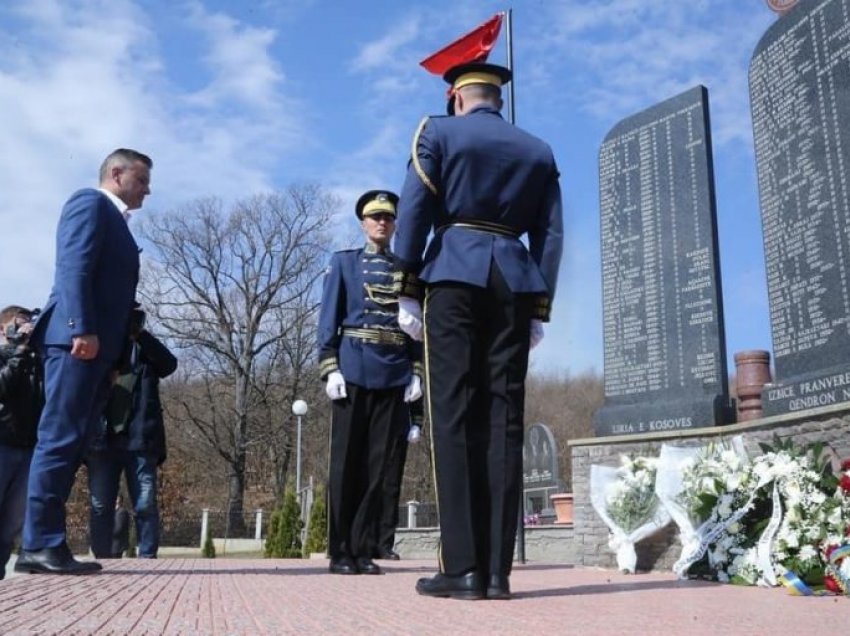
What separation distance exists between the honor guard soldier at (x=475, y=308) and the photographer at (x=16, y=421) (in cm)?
232

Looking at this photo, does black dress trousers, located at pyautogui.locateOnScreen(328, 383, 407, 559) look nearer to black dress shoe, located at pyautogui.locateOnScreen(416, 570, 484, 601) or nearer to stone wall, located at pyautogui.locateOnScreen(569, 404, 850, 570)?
black dress shoe, located at pyautogui.locateOnScreen(416, 570, 484, 601)

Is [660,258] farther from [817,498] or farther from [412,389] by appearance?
[412,389]

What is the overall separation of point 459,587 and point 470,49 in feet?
13.6

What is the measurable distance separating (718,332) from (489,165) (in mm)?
4629

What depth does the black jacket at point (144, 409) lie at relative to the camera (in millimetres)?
6203

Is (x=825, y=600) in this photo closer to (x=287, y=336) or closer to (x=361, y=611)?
(x=361, y=611)

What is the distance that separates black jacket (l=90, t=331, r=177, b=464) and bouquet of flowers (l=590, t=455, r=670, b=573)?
3450 mm

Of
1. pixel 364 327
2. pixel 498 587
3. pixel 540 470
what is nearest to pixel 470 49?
pixel 364 327

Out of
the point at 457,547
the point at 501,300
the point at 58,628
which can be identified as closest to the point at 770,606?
the point at 457,547

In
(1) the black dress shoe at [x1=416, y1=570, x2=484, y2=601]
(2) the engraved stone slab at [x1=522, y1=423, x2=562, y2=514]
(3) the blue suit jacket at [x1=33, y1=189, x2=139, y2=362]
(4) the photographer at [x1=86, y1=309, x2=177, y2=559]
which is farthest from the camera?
(2) the engraved stone slab at [x1=522, y1=423, x2=562, y2=514]

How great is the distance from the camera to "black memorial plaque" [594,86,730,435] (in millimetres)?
7324

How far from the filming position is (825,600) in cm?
355

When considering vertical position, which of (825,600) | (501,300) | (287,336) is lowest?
(825,600)

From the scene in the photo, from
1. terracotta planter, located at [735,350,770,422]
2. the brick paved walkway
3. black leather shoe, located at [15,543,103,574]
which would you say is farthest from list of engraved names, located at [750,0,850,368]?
black leather shoe, located at [15,543,103,574]
